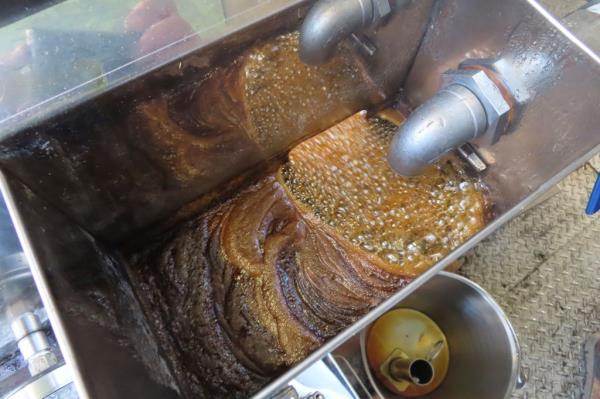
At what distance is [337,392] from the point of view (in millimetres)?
711

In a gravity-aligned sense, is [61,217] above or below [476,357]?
above

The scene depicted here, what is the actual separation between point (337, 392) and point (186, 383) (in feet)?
1.03

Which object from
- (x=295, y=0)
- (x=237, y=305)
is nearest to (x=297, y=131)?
(x=295, y=0)

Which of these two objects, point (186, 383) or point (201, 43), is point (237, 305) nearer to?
point (186, 383)

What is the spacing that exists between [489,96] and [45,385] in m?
0.84

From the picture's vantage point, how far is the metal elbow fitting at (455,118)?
2.78 feet

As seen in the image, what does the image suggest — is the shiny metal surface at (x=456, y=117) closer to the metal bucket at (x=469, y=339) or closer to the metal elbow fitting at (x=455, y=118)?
the metal elbow fitting at (x=455, y=118)

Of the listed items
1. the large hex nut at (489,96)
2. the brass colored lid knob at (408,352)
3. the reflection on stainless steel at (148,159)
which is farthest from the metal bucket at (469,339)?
the large hex nut at (489,96)

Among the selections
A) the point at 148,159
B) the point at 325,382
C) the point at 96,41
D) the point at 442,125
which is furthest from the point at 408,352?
the point at 96,41

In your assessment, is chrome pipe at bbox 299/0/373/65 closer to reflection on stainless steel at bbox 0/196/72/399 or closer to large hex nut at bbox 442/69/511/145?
large hex nut at bbox 442/69/511/145

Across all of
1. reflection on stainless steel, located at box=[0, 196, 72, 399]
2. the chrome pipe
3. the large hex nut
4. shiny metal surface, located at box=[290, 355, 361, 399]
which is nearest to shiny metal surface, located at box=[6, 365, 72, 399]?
reflection on stainless steel, located at box=[0, 196, 72, 399]

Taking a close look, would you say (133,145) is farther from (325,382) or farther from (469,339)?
(469,339)

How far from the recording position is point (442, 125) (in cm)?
84

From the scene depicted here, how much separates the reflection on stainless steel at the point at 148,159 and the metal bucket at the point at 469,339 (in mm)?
187
